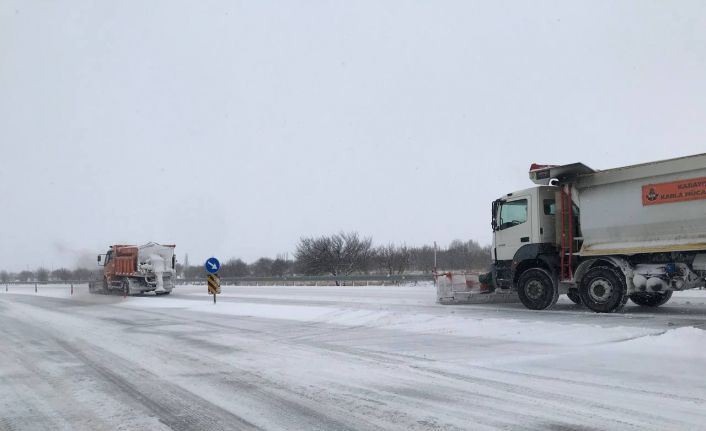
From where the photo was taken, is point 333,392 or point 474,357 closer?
point 333,392

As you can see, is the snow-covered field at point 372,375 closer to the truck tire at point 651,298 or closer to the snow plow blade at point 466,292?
the truck tire at point 651,298

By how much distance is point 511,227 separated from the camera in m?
14.4

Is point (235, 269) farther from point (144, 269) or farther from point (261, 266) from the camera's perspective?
point (144, 269)

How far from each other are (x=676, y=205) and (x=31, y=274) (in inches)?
4906

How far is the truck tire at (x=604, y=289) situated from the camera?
478 inches

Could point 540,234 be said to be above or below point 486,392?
above

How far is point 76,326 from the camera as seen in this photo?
1363cm

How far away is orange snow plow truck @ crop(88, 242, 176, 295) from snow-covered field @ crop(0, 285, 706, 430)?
54.3ft

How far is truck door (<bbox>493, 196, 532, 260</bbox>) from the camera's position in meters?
14.0

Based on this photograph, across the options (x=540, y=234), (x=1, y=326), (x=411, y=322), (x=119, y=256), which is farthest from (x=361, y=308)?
(x=119, y=256)

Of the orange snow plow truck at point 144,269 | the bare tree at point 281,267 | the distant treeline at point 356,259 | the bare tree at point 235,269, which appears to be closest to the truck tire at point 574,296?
the orange snow plow truck at point 144,269

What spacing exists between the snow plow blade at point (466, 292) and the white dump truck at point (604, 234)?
1181 millimetres

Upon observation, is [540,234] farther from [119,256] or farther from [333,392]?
[119,256]

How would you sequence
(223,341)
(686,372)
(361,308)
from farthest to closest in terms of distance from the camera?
(361,308) → (223,341) → (686,372)
